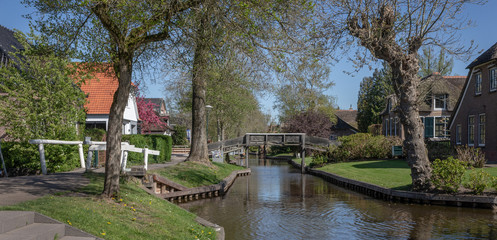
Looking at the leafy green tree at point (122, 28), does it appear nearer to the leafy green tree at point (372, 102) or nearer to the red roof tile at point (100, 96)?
the red roof tile at point (100, 96)

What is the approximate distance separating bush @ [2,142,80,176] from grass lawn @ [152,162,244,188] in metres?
3.63

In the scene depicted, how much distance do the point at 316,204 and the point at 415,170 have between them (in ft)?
13.3

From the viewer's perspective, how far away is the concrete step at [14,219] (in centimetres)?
607

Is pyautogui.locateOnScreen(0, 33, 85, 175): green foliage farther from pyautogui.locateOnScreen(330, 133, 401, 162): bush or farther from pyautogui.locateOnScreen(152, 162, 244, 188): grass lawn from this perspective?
pyautogui.locateOnScreen(330, 133, 401, 162): bush

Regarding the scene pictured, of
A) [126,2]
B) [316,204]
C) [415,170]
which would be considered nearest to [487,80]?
[415,170]

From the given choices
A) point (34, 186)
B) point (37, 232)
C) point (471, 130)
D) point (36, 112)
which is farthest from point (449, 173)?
point (36, 112)

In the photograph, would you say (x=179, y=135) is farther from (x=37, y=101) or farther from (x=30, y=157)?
(x=30, y=157)

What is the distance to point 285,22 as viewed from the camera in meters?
11.2

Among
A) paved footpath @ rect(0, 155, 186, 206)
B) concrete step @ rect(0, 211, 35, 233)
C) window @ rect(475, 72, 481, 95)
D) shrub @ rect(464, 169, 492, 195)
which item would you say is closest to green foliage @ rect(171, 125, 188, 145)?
window @ rect(475, 72, 481, 95)

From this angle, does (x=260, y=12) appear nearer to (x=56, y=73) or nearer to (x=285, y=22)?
(x=285, y=22)

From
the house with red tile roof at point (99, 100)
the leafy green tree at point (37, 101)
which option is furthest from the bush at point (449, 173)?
the house with red tile roof at point (99, 100)

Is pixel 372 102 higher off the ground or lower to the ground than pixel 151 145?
higher

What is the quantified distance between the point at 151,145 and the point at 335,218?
574 inches

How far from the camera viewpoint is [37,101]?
58.1 ft
